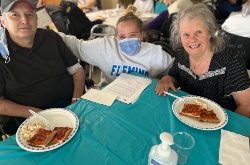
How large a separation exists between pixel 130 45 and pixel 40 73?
2.42 ft

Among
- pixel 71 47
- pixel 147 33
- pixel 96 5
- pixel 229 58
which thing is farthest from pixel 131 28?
pixel 96 5

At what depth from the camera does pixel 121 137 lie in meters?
0.94

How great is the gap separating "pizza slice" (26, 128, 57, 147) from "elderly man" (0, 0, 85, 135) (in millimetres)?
520

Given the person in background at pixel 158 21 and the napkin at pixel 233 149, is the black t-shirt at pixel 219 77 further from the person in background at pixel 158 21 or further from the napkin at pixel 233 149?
the person in background at pixel 158 21

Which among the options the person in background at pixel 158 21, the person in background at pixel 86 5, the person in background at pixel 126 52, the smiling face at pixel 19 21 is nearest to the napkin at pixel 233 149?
the person in background at pixel 126 52

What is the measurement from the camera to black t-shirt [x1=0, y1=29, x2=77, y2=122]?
1.35m

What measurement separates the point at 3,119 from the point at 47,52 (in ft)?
1.87

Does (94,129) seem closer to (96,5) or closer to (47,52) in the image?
(47,52)

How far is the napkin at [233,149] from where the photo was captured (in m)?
0.82

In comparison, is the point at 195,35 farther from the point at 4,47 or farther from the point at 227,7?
the point at 227,7

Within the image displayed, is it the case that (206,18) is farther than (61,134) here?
Yes

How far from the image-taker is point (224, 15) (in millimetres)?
4211

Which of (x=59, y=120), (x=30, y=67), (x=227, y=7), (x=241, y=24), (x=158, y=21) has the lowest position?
(x=59, y=120)

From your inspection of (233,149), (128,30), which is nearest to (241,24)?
(128,30)
